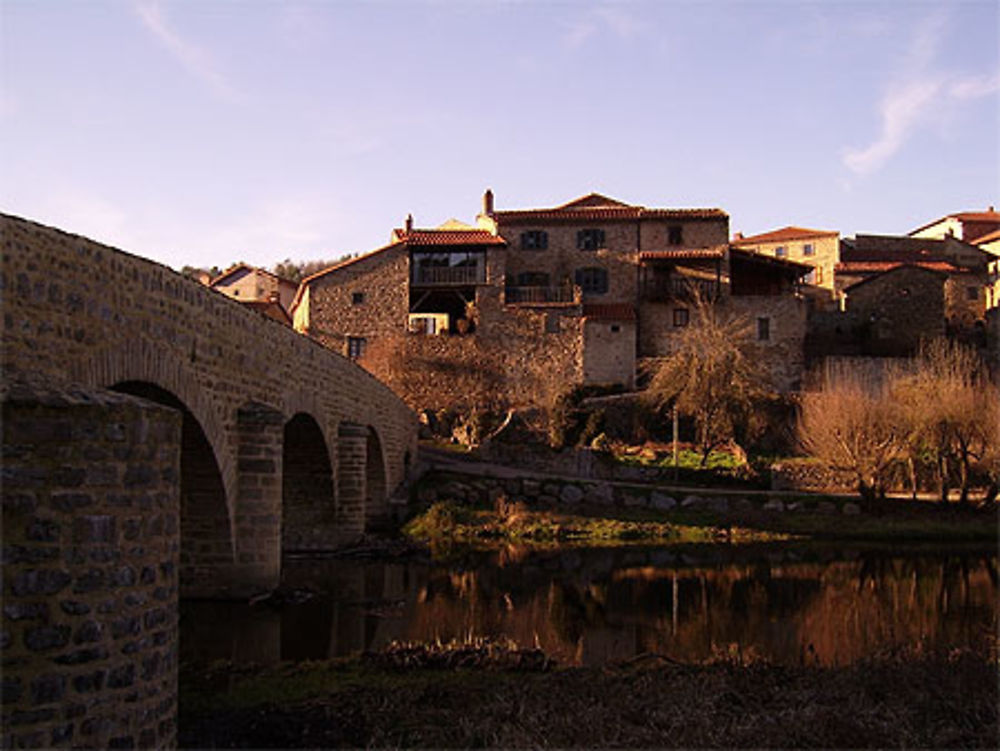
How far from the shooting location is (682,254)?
4453 cm

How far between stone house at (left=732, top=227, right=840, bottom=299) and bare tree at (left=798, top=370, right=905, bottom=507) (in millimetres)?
28288

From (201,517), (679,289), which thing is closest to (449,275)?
(679,289)

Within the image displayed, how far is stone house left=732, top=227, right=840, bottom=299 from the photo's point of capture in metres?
58.8

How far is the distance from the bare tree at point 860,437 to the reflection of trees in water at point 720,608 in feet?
23.0

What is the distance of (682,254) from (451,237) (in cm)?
1197

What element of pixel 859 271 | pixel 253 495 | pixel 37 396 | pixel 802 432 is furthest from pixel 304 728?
pixel 859 271

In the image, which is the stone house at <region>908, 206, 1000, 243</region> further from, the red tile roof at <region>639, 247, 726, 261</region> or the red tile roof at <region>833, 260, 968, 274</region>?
the red tile roof at <region>639, 247, 726, 261</region>

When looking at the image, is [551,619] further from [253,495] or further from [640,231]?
[640,231]

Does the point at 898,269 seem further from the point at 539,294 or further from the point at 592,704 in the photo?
the point at 592,704

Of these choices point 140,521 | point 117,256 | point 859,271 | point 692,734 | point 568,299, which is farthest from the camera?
point 859,271

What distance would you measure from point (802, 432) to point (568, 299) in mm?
15990

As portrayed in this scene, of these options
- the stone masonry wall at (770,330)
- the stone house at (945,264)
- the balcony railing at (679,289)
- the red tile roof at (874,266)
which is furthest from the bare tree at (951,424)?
the red tile roof at (874,266)

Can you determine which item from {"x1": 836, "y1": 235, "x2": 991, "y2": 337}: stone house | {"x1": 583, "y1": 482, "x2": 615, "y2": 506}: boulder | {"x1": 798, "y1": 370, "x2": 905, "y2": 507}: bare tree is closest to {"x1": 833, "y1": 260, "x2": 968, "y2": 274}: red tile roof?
{"x1": 836, "y1": 235, "x2": 991, "y2": 337}: stone house

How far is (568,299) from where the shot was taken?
45031 mm
